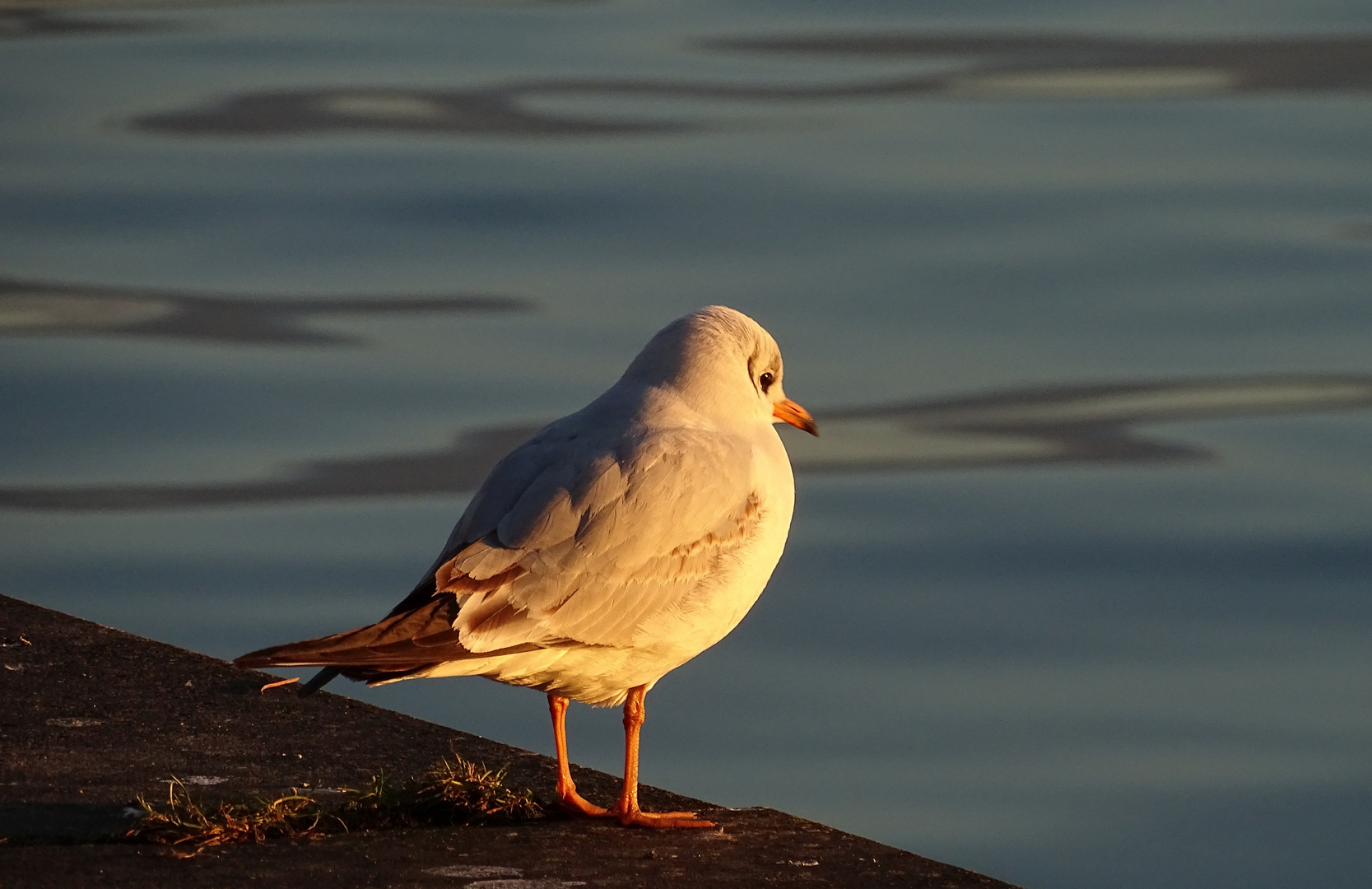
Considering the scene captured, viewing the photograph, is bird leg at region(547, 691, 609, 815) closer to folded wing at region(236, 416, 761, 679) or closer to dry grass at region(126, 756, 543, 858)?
dry grass at region(126, 756, 543, 858)

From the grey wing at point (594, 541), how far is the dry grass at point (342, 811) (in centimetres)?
43

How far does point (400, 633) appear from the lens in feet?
15.6

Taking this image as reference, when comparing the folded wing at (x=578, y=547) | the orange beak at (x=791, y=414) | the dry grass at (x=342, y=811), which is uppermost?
the orange beak at (x=791, y=414)

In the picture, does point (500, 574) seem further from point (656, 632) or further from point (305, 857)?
point (305, 857)

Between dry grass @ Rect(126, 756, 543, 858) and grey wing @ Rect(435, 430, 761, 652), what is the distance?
427mm

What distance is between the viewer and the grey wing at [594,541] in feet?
16.4

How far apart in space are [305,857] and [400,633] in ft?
1.81

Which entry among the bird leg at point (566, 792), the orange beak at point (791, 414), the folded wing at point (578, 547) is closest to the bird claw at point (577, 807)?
the bird leg at point (566, 792)

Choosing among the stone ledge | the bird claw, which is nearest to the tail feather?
Result: the stone ledge

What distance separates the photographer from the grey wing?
499 centimetres

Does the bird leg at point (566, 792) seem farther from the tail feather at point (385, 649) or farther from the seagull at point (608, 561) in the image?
the tail feather at point (385, 649)

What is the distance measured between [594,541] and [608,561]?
0.20 ft

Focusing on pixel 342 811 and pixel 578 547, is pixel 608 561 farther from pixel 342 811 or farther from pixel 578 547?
pixel 342 811

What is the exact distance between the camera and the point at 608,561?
16.8 ft
